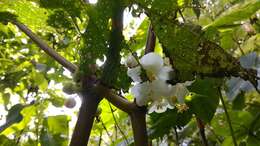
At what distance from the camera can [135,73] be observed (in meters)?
0.52

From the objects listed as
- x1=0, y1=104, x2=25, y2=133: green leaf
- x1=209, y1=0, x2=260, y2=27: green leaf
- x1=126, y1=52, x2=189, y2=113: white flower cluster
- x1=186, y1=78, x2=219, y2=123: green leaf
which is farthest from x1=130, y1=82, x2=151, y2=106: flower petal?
x1=0, y1=104, x2=25, y2=133: green leaf

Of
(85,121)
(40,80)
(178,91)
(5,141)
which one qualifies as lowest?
(85,121)

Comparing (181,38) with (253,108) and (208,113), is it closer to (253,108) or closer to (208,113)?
(208,113)

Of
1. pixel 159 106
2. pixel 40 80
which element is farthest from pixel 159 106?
pixel 40 80

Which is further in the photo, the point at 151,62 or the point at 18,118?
the point at 18,118

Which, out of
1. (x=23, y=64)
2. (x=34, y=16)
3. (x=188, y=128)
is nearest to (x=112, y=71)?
(x=34, y=16)

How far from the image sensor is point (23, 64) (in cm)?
116

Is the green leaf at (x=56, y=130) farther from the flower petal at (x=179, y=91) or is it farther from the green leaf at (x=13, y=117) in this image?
the flower petal at (x=179, y=91)

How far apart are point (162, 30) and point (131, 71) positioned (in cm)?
6

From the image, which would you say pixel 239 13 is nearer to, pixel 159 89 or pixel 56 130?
pixel 159 89

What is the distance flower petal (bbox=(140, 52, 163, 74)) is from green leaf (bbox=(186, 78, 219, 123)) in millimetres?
92

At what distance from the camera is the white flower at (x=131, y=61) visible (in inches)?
20.3

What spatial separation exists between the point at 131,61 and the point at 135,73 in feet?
0.05

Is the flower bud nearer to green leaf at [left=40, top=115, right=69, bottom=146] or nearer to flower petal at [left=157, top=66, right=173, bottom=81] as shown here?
flower petal at [left=157, top=66, right=173, bottom=81]
